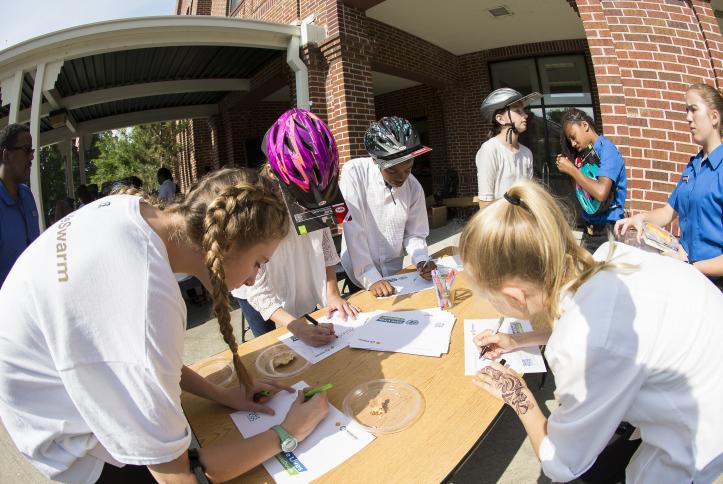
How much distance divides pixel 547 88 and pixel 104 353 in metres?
10.2

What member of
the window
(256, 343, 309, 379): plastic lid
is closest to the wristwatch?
(256, 343, 309, 379): plastic lid

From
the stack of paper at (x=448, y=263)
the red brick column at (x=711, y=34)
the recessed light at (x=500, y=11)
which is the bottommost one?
the stack of paper at (x=448, y=263)

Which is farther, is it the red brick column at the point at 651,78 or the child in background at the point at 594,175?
the red brick column at the point at 651,78

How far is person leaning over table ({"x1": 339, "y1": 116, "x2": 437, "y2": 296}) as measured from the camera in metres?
2.32

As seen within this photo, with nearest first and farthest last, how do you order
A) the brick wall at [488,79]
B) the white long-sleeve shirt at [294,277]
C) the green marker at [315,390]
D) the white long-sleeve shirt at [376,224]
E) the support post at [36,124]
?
1. the green marker at [315,390]
2. the white long-sleeve shirt at [294,277]
3. the white long-sleeve shirt at [376,224]
4. the brick wall at [488,79]
5. the support post at [36,124]

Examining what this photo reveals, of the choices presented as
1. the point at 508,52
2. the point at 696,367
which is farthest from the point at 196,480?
the point at 508,52

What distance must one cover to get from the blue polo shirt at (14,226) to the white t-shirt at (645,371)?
3733 mm

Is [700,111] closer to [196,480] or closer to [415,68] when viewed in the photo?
[196,480]

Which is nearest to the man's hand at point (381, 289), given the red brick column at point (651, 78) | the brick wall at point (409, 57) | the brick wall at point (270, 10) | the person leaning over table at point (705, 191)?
A: the person leaning over table at point (705, 191)

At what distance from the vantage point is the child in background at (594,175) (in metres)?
2.88

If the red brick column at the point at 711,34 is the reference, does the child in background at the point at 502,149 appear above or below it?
below

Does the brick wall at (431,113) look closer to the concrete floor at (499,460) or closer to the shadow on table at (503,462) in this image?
the concrete floor at (499,460)

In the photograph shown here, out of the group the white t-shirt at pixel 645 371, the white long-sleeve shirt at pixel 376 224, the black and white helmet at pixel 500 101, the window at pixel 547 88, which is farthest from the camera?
the window at pixel 547 88

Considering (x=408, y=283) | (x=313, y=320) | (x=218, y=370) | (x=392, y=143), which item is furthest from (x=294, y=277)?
(x=392, y=143)
